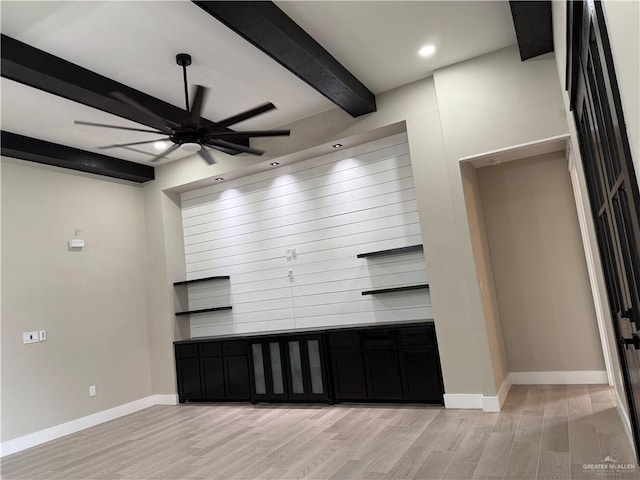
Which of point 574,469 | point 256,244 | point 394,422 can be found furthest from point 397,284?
point 574,469

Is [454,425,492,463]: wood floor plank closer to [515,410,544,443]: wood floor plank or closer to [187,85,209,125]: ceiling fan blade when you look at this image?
[515,410,544,443]: wood floor plank

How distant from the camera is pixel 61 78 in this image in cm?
356

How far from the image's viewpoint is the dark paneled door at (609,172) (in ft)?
4.56

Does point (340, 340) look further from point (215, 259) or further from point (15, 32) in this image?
point (15, 32)

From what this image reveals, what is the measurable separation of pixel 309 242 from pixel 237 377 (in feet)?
6.43

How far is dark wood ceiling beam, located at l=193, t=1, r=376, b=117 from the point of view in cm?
293

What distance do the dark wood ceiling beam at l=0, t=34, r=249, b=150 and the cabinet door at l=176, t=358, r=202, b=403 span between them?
3.31m

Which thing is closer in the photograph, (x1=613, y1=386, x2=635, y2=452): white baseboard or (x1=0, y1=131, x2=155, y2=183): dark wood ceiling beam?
(x1=613, y1=386, x2=635, y2=452): white baseboard

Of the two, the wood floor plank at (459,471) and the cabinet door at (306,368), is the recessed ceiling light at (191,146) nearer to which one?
the cabinet door at (306,368)

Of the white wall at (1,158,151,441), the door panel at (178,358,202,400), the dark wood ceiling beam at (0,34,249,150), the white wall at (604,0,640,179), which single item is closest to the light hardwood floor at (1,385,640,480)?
the white wall at (1,158,151,441)

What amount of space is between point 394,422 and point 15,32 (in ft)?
14.6

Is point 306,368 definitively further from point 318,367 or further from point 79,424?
point 79,424

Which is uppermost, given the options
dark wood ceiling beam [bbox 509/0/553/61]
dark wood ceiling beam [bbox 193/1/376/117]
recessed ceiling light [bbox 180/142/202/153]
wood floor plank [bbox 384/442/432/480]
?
dark wood ceiling beam [bbox 193/1/376/117]

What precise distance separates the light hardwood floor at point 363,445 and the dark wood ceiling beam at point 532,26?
10.4ft
